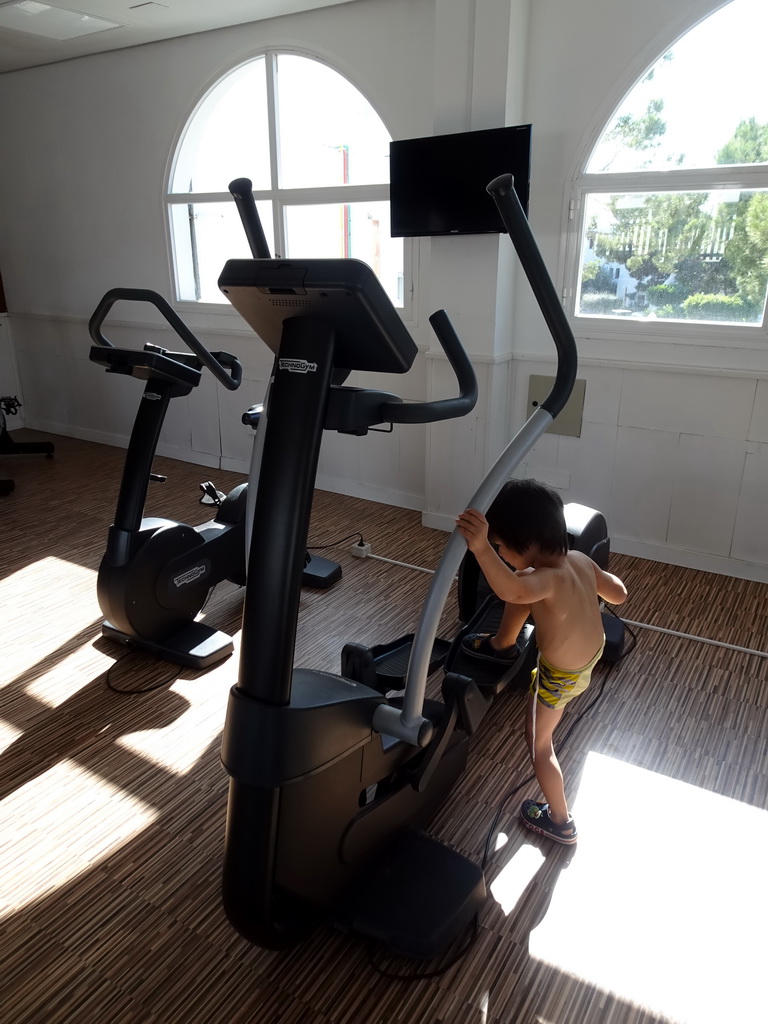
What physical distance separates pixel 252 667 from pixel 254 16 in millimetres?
4226

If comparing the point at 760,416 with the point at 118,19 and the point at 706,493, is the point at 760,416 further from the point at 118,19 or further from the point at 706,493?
the point at 118,19

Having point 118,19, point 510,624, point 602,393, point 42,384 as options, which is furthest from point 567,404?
point 42,384

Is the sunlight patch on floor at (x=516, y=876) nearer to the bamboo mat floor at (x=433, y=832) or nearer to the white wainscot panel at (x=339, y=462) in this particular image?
the bamboo mat floor at (x=433, y=832)

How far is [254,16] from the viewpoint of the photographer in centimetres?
414

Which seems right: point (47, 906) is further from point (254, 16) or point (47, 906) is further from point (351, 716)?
point (254, 16)

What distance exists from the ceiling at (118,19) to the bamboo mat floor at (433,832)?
3.29 m

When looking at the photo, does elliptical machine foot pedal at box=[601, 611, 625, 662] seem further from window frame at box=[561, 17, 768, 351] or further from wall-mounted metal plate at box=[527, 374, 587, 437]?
window frame at box=[561, 17, 768, 351]

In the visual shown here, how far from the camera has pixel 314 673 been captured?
166 centimetres

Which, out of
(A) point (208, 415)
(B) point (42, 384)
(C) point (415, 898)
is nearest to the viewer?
(C) point (415, 898)

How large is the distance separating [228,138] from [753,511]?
13.6 feet

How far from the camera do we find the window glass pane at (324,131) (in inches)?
167

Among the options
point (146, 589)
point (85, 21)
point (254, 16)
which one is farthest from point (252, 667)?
point (85, 21)

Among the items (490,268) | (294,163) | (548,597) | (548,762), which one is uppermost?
(294,163)

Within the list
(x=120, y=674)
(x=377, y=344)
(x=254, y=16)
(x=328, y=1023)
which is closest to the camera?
(x=377, y=344)
